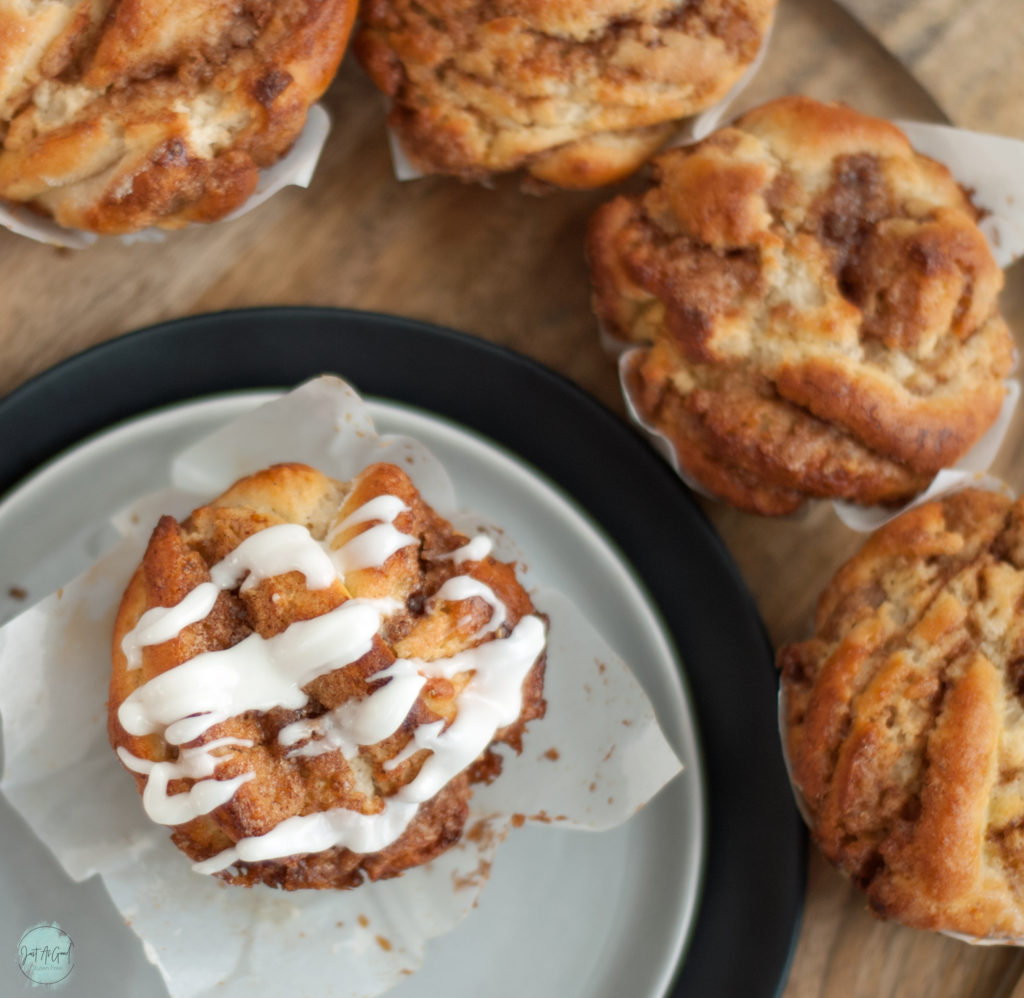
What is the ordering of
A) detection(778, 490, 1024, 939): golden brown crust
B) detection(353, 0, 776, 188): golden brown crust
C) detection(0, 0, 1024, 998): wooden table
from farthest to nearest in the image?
detection(0, 0, 1024, 998): wooden table
detection(353, 0, 776, 188): golden brown crust
detection(778, 490, 1024, 939): golden brown crust

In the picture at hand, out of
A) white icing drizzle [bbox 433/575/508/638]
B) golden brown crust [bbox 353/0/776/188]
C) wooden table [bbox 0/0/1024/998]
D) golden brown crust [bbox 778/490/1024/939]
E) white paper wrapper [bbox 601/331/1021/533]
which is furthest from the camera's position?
wooden table [bbox 0/0/1024/998]

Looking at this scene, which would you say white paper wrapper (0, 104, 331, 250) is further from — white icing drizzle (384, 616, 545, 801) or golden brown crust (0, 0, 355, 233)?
white icing drizzle (384, 616, 545, 801)

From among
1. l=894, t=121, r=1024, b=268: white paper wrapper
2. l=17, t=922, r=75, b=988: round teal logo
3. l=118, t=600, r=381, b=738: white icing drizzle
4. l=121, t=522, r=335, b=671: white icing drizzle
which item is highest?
l=894, t=121, r=1024, b=268: white paper wrapper

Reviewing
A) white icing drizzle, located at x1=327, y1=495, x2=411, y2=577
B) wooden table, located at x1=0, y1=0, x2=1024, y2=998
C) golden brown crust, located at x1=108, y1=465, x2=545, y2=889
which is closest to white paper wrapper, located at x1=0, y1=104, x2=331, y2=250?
wooden table, located at x1=0, y1=0, x2=1024, y2=998

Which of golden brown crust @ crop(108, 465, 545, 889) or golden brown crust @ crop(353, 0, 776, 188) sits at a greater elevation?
golden brown crust @ crop(353, 0, 776, 188)

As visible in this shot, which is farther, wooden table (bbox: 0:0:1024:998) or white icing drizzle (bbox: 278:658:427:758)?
wooden table (bbox: 0:0:1024:998)

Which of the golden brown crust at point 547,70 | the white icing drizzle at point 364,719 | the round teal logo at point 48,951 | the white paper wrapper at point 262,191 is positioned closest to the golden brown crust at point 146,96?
the white paper wrapper at point 262,191
